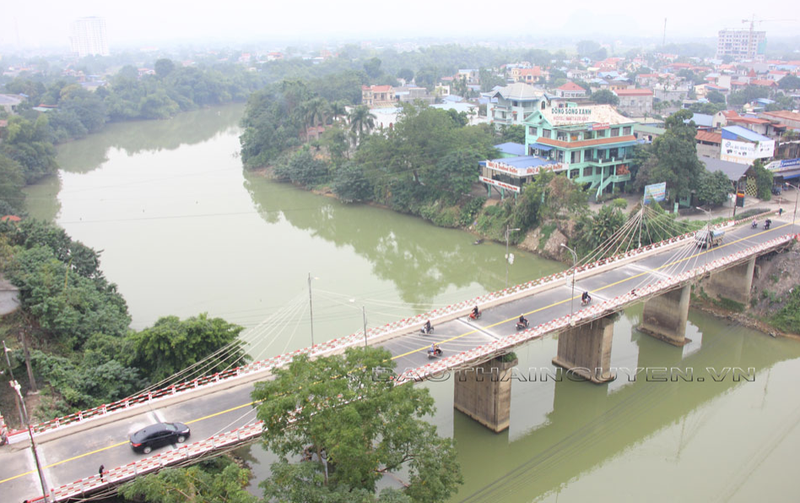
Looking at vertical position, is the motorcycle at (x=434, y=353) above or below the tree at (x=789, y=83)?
below

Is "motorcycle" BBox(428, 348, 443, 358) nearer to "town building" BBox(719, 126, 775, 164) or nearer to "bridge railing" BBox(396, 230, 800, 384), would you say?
"bridge railing" BBox(396, 230, 800, 384)

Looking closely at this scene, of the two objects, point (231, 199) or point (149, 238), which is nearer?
point (149, 238)

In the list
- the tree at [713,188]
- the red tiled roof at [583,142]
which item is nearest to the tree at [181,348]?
the red tiled roof at [583,142]

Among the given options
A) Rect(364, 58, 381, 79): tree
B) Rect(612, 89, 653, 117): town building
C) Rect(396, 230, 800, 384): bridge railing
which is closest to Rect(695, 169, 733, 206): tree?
Rect(396, 230, 800, 384): bridge railing

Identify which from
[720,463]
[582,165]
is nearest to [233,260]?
[582,165]

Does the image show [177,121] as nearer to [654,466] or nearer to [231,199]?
[231,199]

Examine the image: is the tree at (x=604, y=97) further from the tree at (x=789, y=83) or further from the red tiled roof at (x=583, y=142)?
the tree at (x=789, y=83)
